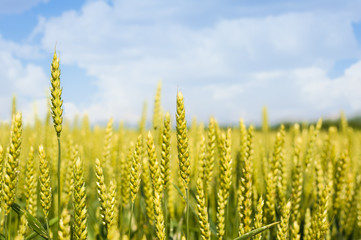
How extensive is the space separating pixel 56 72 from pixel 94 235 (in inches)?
60.5

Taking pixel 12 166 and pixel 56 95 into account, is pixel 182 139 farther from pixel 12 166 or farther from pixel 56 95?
pixel 12 166

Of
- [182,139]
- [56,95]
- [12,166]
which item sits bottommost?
[12,166]

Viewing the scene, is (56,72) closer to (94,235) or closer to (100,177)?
(100,177)

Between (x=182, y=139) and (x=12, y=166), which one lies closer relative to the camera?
(x=12, y=166)

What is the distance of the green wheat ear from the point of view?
1.40m

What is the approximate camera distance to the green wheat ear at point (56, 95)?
1.40 m

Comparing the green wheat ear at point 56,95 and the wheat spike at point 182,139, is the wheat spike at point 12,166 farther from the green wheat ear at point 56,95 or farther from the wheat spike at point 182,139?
the wheat spike at point 182,139

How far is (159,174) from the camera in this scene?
1525 millimetres

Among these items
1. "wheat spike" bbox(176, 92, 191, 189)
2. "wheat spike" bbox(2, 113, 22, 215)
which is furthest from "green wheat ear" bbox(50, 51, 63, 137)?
"wheat spike" bbox(176, 92, 191, 189)

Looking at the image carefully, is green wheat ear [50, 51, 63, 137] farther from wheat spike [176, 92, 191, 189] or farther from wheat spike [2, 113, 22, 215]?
wheat spike [176, 92, 191, 189]

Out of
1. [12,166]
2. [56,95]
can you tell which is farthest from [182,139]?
[12,166]

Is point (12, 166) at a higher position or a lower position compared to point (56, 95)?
lower

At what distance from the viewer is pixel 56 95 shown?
1415 mm

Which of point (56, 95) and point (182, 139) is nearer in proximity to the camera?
point (56, 95)
